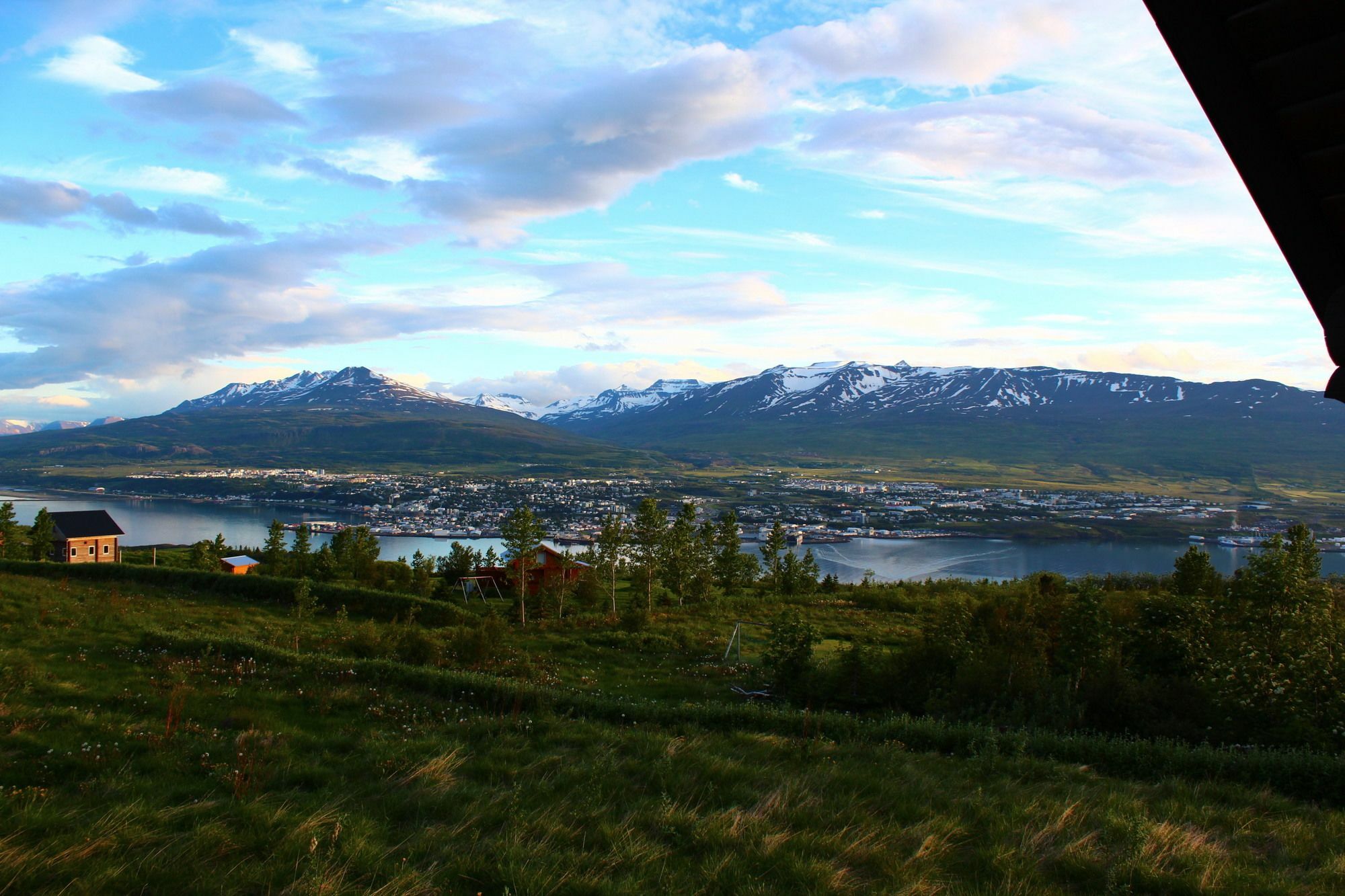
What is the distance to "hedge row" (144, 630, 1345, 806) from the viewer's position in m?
7.98

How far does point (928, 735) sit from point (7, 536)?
44.8 m

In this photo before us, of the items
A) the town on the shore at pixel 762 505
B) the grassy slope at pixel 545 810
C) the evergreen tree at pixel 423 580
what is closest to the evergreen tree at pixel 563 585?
the evergreen tree at pixel 423 580

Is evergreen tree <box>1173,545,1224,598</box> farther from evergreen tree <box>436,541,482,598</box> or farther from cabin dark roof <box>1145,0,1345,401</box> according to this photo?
evergreen tree <box>436,541,482,598</box>

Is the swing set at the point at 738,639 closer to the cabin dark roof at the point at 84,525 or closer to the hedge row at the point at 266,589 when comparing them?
the hedge row at the point at 266,589

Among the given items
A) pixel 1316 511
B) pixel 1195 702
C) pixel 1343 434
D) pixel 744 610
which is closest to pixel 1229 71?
pixel 1195 702

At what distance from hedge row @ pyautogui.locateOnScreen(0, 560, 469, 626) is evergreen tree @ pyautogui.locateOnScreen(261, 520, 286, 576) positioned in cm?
1082

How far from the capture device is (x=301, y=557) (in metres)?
37.8

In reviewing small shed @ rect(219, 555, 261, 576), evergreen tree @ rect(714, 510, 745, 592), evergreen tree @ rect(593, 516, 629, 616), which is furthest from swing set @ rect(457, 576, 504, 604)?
small shed @ rect(219, 555, 261, 576)

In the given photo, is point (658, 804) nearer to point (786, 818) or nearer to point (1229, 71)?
point (786, 818)

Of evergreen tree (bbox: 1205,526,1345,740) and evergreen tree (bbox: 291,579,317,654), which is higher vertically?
evergreen tree (bbox: 1205,526,1345,740)

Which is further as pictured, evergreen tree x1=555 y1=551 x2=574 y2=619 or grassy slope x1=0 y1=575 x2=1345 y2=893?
evergreen tree x1=555 y1=551 x2=574 y2=619

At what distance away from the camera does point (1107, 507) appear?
11081cm

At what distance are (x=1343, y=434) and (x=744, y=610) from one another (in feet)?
729

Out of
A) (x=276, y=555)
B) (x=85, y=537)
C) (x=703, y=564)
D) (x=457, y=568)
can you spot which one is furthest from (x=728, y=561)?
(x=85, y=537)
